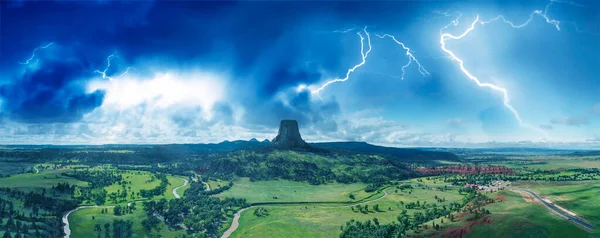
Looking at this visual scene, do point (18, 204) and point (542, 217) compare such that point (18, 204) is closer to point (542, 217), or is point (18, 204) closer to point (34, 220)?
point (34, 220)

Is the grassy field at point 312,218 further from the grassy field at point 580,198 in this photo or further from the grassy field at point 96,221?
the grassy field at point 580,198

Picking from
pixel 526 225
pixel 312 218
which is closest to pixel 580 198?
pixel 526 225

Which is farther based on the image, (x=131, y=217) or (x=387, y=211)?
(x=387, y=211)

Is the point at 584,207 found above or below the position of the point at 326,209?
above

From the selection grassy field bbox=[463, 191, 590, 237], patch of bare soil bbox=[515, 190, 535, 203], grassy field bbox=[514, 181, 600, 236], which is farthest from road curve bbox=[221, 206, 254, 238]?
grassy field bbox=[514, 181, 600, 236]

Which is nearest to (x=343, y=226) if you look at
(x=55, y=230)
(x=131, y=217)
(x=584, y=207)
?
(x=584, y=207)

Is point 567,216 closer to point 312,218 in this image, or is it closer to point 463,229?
point 463,229
